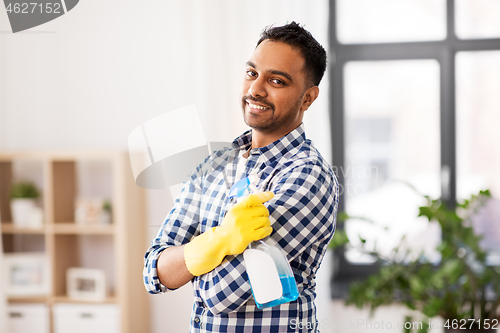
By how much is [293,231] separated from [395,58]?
68.2 inches

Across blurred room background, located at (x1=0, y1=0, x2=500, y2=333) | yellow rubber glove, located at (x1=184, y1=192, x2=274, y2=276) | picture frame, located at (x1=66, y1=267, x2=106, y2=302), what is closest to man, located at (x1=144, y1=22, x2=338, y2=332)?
yellow rubber glove, located at (x1=184, y1=192, x2=274, y2=276)

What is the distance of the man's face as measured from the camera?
3.28 feet

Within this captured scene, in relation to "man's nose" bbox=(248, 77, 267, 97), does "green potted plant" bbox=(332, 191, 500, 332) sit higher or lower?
lower

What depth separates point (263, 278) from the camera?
31.8 inches

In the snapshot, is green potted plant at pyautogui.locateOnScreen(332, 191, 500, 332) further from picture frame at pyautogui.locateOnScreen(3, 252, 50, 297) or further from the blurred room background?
picture frame at pyautogui.locateOnScreen(3, 252, 50, 297)

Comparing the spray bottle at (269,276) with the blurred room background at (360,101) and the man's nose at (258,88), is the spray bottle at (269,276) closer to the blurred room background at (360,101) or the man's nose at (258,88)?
the man's nose at (258,88)

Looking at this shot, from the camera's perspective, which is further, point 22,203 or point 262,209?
point 22,203

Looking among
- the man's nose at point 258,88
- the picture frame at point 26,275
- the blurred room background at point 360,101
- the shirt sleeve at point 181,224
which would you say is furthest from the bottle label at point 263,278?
the picture frame at point 26,275

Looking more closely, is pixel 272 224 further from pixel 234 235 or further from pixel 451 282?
pixel 451 282

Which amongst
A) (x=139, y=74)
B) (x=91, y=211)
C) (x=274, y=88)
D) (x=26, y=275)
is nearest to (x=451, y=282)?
(x=274, y=88)

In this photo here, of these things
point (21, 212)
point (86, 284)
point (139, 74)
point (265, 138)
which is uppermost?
point (139, 74)

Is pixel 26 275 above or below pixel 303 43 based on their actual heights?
below

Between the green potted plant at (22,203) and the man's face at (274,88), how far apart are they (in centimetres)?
169

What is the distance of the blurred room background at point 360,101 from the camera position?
228cm
